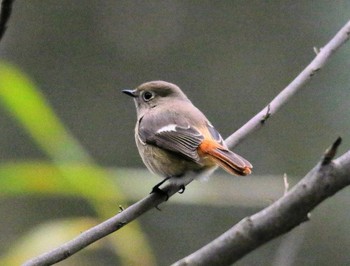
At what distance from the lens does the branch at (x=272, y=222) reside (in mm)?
1168

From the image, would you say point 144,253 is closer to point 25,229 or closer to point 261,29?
point 25,229

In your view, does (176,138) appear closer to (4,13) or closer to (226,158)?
(226,158)

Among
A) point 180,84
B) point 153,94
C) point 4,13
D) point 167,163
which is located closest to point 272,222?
point 4,13

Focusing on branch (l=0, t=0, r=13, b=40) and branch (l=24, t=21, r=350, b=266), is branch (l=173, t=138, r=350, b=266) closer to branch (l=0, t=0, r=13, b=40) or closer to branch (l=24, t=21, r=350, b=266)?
branch (l=24, t=21, r=350, b=266)

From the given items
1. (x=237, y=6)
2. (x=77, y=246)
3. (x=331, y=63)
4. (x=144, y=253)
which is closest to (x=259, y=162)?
(x=331, y=63)

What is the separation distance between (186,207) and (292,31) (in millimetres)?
1989

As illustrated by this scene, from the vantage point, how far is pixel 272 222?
119 centimetres

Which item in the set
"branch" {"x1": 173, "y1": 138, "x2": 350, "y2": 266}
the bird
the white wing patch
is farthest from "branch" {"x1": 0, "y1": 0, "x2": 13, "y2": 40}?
the white wing patch

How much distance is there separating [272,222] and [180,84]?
18.2 ft

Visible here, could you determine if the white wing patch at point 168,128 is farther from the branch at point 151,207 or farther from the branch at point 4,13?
the branch at point 4,13

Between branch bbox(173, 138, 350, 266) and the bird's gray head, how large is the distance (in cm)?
247

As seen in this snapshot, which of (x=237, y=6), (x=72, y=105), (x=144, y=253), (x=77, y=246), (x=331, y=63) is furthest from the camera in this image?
(x=237, y=6)

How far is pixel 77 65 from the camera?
6.81 metres

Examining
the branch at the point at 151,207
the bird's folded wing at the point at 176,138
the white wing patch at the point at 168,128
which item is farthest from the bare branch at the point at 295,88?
the white wing patch at the point at 168,128
